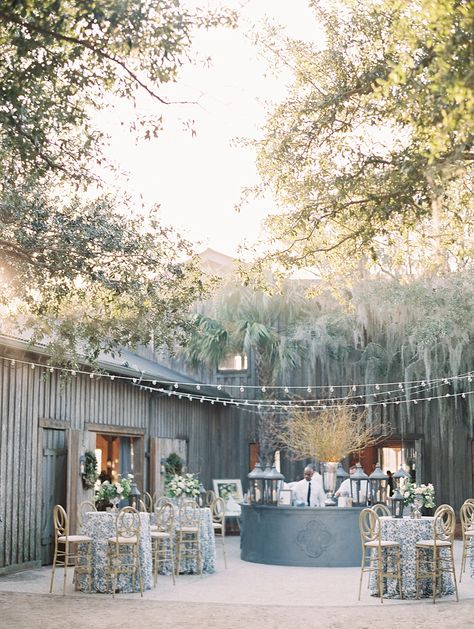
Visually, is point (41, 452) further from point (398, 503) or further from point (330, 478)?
point (398, 503)

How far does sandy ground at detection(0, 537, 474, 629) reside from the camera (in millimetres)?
8656

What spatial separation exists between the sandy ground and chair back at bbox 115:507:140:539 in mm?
653

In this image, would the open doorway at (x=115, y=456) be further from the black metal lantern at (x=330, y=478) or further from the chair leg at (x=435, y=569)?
the chair leg at (x=435, y=569)

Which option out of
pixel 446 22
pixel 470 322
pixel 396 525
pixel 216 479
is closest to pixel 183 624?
pixel 396 525

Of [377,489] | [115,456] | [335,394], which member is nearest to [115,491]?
[377,489]

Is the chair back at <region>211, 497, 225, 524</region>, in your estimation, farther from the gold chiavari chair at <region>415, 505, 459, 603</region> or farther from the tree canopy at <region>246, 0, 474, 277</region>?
the tree canopy at <region>246, 0, 474, 277</region>

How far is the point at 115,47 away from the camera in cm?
652

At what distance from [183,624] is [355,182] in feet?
13.5

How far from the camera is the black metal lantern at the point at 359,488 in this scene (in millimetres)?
14156

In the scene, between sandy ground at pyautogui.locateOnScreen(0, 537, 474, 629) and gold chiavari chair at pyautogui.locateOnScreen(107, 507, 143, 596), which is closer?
sandy ground at pyautogui.locateOnScreen(0, 537, 474, 629)

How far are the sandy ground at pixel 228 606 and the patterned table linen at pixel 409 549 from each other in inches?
8.0

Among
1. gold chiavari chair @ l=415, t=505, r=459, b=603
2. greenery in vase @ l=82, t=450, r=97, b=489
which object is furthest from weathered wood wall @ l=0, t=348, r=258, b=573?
gold chiavari chair @ l=415, t=505, r=459, b=603

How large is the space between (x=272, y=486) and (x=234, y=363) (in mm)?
6525

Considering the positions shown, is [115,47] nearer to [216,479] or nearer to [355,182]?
[355,182]
